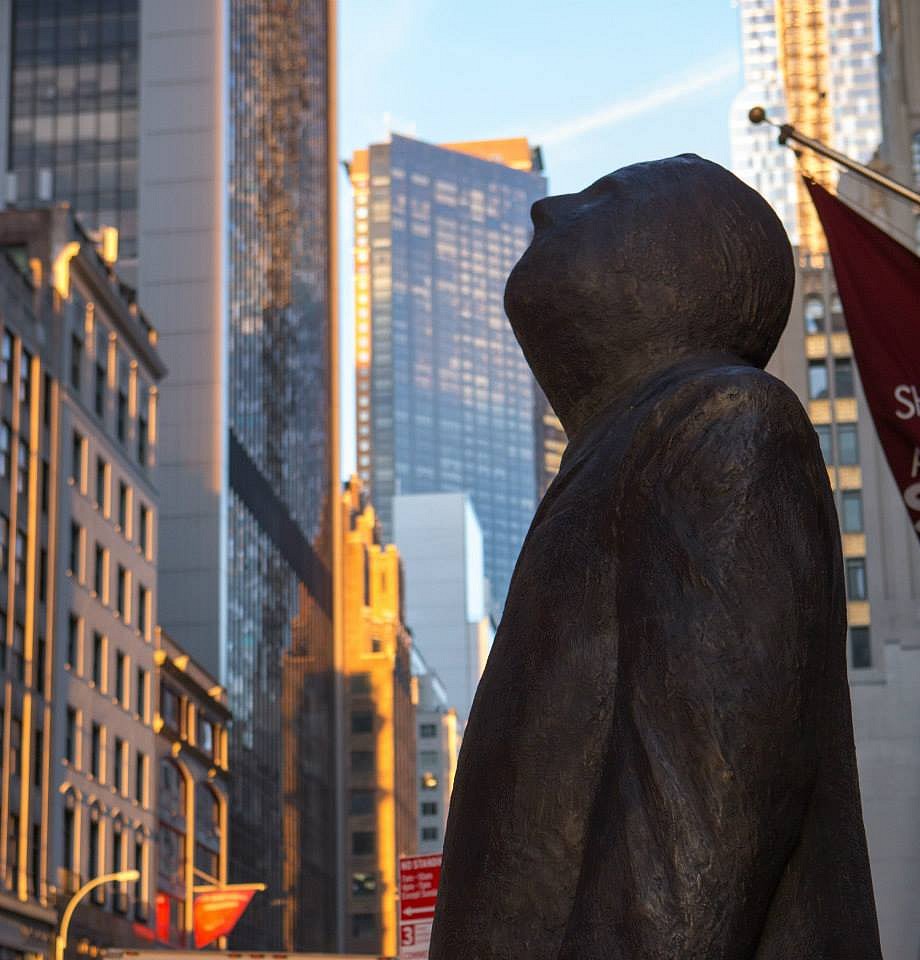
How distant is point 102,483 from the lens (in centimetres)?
5634

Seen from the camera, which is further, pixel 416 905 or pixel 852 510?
pixel 852 510

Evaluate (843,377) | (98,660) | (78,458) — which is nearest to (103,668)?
(98,660)

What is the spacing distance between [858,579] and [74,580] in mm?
24172

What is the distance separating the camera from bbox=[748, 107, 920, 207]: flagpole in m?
13.0

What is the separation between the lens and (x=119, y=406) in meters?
58.6

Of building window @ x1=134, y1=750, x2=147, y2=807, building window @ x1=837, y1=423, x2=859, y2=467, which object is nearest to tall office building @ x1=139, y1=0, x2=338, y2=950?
building window @ x1=134, y1=750, x2=147, y2=807

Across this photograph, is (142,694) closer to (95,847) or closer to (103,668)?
(103,668)

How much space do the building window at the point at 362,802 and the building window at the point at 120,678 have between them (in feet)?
220

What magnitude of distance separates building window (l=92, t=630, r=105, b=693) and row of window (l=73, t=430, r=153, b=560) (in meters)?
3.46

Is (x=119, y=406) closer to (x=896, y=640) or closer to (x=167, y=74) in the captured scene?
(x=896, y=640)

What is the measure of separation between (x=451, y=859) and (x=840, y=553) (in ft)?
2.21

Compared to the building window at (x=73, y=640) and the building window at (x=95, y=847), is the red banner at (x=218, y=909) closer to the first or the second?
the building window at (x=95, y=847)

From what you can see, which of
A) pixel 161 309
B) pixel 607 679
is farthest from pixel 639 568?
pixel 161 309

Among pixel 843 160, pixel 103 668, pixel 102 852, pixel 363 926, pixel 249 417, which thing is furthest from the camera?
pixel 363 926
